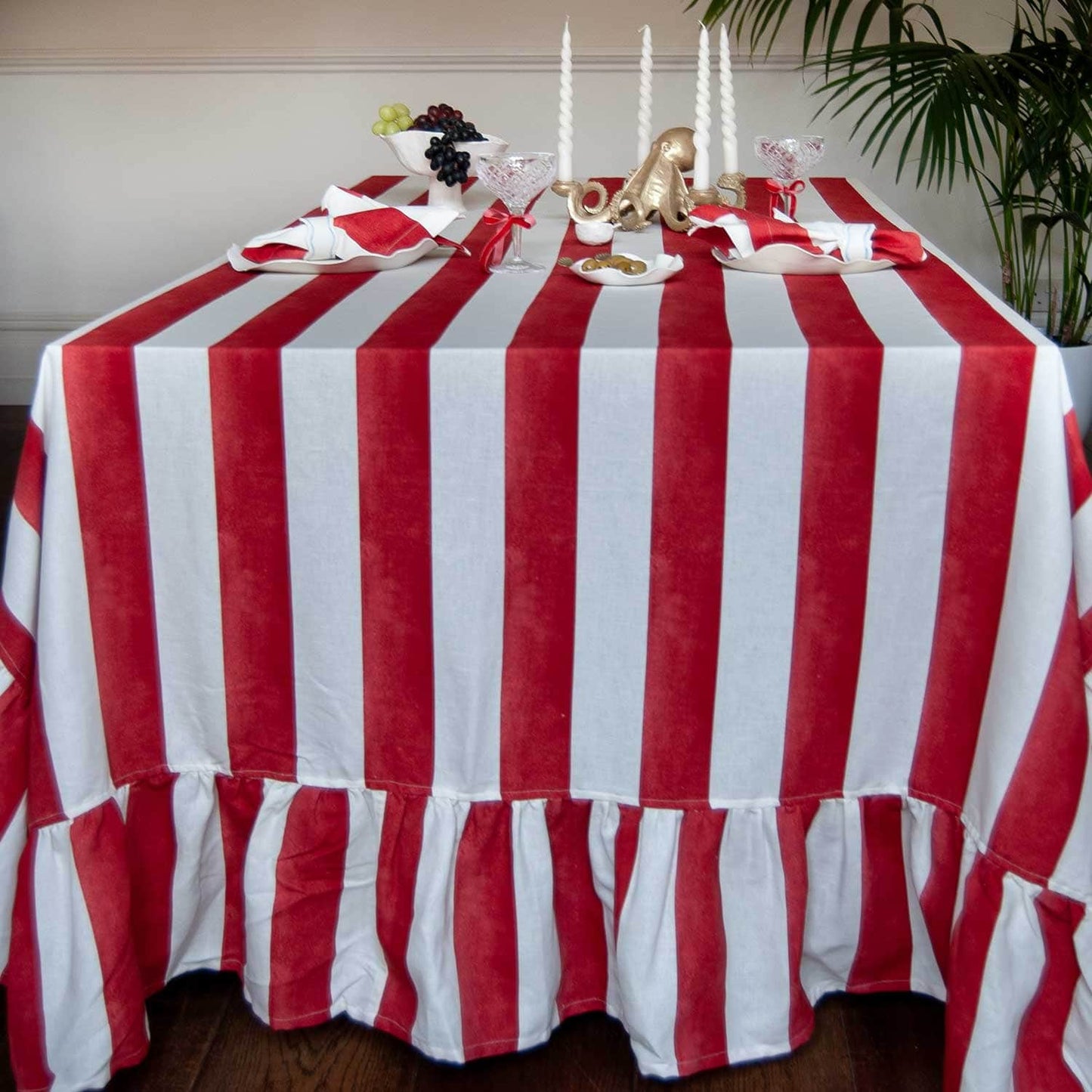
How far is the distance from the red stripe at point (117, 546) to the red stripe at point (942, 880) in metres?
0.75

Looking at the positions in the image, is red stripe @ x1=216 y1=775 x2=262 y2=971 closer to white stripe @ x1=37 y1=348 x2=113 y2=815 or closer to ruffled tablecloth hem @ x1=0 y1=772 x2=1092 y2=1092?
ruffled tablecloth hem @ x1=0 y1=772 x2=1092 y2=1092

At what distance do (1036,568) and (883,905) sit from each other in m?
0.41

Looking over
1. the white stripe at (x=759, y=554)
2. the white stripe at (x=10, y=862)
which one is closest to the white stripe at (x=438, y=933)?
the white stripe at (x=759, y=554)

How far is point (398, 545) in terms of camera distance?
1133 mm

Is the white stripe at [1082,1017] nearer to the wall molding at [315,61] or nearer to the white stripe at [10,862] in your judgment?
the white stripe at [10,862]

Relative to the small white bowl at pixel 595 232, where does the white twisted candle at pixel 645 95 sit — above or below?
above

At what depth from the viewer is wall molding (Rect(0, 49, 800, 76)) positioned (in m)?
3.25

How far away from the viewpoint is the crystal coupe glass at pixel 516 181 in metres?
1.45

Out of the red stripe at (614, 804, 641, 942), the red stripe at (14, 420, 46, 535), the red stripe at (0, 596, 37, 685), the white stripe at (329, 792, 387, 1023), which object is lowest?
the white stripe at (329, 792, 387, 1023)

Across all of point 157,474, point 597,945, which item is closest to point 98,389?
point 157,474

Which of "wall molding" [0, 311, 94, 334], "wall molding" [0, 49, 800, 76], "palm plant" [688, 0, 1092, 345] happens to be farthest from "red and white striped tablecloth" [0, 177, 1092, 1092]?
"wall molding" [0, 311, 94, 334]

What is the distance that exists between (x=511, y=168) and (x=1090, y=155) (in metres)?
2.27

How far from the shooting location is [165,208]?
3.43m

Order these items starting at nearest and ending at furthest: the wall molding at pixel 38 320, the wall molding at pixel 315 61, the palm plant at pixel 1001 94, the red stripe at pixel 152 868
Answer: the red stripe at pixel 152 868
the palm plant at pixel 1001 94
the wall molding at pixel 315 61
the wall molding at pixel 38 320
